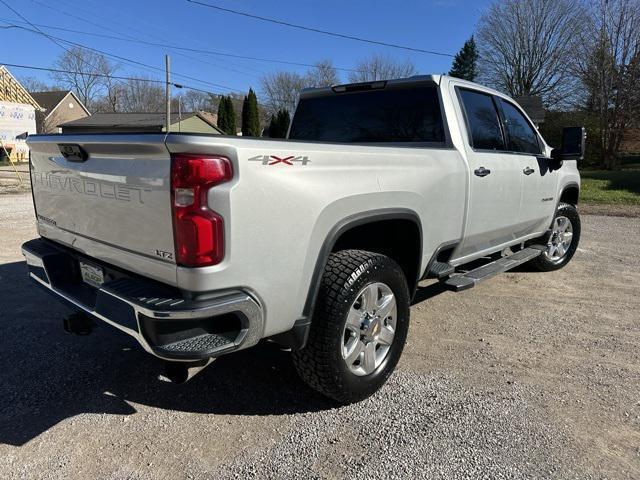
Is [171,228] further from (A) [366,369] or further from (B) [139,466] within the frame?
(A) [366,369]

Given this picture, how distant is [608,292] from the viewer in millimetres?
5008

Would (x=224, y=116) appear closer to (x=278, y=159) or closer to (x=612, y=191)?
(x=612, y=191)

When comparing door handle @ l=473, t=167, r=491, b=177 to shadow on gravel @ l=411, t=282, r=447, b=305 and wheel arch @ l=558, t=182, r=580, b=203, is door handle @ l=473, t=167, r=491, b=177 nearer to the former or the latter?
shadow on gravel @ l=411, t=282, r=447, b=305

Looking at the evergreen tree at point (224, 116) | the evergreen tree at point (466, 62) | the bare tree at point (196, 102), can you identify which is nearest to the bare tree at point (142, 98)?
the bare tree at point (196, 102)

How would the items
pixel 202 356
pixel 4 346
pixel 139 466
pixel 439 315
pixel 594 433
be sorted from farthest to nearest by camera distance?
pixel 439 315
pixel 4 346
pixel 594 433
pixel 139 466
pixel 202 356

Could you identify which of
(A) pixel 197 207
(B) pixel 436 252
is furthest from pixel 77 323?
(B) pixel 436 252

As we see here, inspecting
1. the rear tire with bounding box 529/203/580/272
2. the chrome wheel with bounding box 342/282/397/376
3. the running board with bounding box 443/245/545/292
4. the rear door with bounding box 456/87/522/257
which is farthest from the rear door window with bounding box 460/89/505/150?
the rear tire with bounding box 529/203/580/272

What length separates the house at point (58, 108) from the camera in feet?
154

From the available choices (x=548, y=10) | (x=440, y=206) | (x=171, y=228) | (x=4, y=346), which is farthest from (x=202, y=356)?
(x=548, y=10)

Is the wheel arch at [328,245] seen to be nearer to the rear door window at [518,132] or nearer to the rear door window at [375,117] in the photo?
the rear door window at [375,117]

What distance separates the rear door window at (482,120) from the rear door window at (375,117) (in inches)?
13.0

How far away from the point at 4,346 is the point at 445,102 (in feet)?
12.4

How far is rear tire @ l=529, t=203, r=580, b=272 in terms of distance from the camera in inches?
220

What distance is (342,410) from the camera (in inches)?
111
